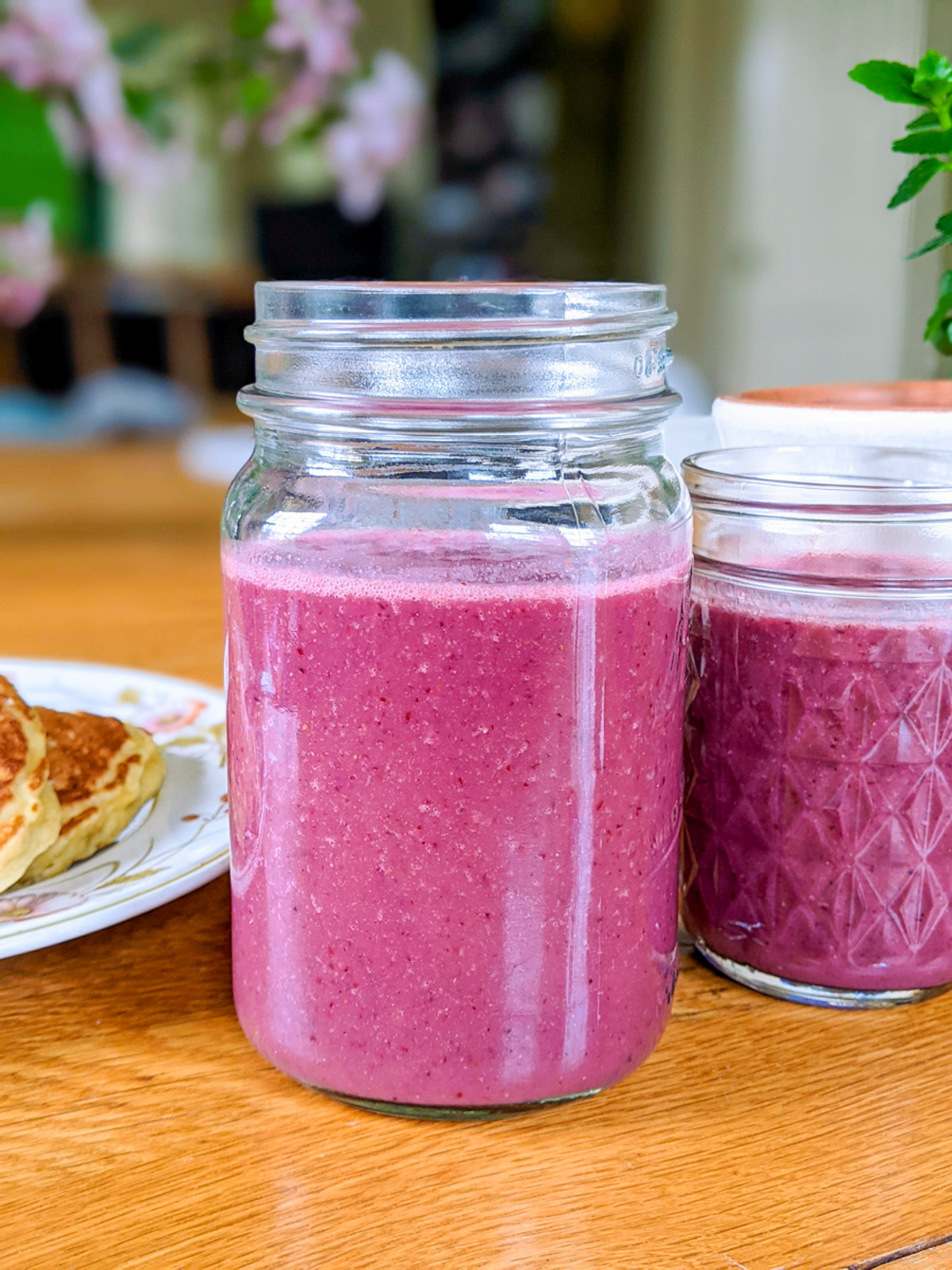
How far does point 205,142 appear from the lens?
287 inches

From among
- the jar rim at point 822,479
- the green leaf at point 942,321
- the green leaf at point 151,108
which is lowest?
the jar rim at point 822,479

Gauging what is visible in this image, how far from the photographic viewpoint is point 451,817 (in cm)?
52

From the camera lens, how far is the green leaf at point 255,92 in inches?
55.6

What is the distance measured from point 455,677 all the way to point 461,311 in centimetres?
15

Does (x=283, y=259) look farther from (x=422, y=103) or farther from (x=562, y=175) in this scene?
(x=562, y=175)

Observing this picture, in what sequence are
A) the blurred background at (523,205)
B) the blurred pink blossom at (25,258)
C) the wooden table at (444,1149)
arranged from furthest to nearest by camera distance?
1. the blurred background at (523,205)
2. the blurred pink blossom at (25,258)
3. the wooden table at (444,1149)

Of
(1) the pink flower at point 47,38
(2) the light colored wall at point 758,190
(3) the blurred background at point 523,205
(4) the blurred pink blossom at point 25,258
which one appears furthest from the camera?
(3) the blurred background at point 523,205

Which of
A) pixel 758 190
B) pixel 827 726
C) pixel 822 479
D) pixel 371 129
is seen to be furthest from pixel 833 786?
pixel 758 190

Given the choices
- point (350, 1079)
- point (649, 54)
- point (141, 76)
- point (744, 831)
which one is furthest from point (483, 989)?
point (649, 54)

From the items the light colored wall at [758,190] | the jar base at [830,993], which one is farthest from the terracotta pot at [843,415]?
the light colored wall at [758,190]

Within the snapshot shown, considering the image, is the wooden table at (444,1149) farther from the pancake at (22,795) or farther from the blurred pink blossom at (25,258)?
the blurred pink blossom at (25,258)

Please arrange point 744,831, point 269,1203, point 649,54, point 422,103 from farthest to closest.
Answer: point 422,103, point 649,54, point 744,831, point 269,1203

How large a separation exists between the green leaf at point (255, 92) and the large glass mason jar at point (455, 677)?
98cm

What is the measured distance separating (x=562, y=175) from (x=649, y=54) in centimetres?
89
